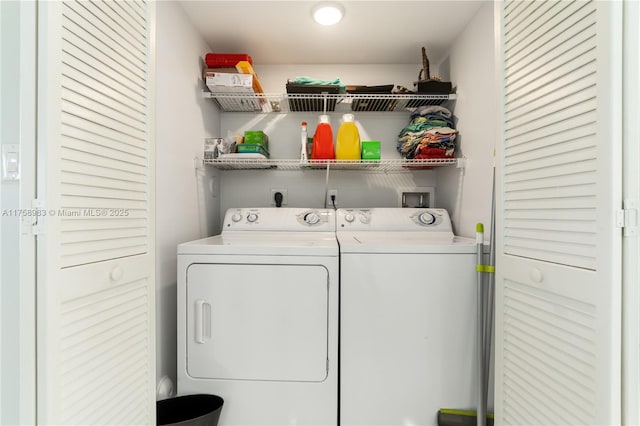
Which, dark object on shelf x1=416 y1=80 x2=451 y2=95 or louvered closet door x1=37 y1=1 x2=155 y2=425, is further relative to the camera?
dark object on shelf x1=416 y1=80 x2=451 y2=95

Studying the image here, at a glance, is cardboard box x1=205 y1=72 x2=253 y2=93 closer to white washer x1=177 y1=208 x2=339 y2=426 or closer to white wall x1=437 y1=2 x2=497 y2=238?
white washer x1=177 y1=208 x2=339 y2=426

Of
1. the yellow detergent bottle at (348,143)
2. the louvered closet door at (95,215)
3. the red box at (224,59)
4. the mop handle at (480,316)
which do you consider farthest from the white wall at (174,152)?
the mop handle at (480,316)

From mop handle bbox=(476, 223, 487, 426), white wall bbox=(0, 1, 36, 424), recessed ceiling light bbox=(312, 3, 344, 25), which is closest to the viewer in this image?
white wall bbox=(0, 1, 36, 424)

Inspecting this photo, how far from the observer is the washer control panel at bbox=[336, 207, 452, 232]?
2104 millimetres

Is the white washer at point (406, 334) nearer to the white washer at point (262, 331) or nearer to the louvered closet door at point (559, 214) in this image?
the white washer at point (262, 331)

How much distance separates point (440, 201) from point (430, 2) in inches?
51.5

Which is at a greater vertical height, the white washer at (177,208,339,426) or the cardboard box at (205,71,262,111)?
the cardboard box at (205,71,262,111)

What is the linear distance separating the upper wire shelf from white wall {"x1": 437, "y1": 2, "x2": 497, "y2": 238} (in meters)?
0.19

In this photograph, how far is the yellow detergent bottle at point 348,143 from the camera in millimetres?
2197

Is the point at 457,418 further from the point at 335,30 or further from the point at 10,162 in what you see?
the point at 335,30

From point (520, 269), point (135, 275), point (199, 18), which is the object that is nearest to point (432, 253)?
point (520, 269)

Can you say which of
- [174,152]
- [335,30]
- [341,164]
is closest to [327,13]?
[335,30]

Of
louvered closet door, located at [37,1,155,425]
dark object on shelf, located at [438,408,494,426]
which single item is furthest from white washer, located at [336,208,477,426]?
louvered closet door, located at [37,1,155,425]

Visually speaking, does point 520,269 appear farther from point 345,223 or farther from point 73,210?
point 73,210
